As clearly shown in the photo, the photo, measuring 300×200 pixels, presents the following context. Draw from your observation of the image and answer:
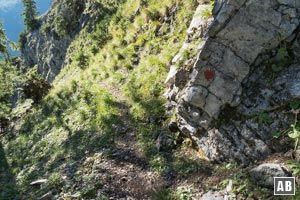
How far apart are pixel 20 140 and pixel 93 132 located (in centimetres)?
600

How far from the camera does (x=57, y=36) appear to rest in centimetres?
4747

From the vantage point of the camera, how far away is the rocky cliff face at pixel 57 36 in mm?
35812

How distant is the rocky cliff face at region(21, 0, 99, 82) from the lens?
117ft

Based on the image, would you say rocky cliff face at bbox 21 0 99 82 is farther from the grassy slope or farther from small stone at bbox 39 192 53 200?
small stone at bbox 39 192 53 200

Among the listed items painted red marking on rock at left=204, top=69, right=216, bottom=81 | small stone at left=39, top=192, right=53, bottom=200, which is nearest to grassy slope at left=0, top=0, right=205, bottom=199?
small stone at left=39, top=192, right=53, bottom=200

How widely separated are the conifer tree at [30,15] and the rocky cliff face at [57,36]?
48.3 inches

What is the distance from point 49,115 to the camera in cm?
1681

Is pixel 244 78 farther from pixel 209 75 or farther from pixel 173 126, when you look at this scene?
pixel 173 126

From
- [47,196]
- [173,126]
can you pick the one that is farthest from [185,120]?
[47,196]

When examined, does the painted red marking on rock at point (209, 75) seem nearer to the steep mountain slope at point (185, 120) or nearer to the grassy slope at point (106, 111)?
the steep mountain slope at point (185, 120)

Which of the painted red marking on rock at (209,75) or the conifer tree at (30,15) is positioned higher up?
the conifer tree at (30,15)

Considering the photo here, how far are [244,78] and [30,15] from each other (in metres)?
66.5

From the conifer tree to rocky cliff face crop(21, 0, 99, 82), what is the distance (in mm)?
1227

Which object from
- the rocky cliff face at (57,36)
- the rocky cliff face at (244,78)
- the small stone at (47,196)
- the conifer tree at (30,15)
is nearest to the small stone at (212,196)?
the rocky cliff face at (244,78)
